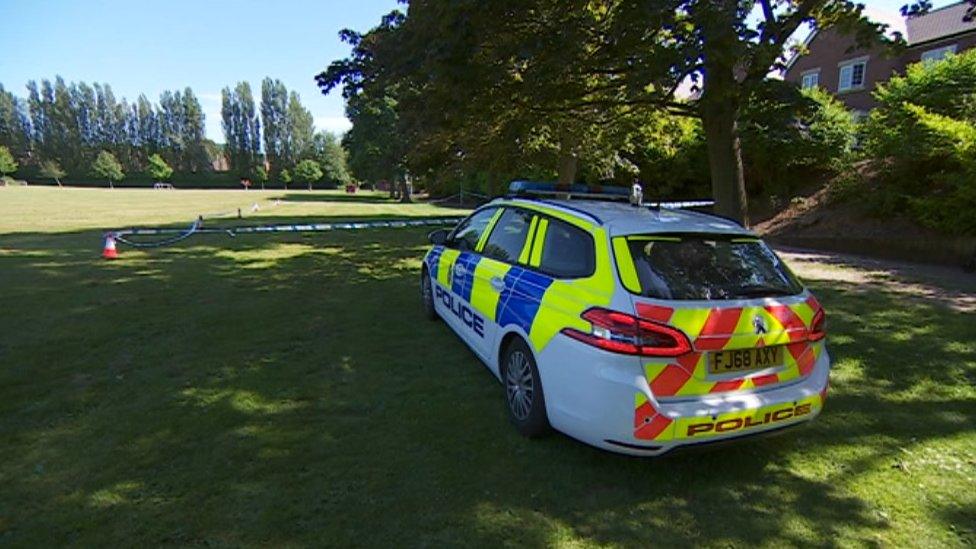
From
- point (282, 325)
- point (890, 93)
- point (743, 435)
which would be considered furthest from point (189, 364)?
point (890, 93)

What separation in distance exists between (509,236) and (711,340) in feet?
6.41

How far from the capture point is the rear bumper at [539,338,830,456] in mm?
2656

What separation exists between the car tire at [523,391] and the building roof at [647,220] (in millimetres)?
991

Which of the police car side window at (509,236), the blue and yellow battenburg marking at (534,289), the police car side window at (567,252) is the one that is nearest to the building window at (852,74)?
the police car side window at (509,236)

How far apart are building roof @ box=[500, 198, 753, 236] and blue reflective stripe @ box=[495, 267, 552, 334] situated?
0.54 metres

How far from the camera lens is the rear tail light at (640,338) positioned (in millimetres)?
2686

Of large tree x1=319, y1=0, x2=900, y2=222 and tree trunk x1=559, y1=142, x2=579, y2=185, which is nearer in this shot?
large tree x1=319, y1=0, x2=900, y2=222

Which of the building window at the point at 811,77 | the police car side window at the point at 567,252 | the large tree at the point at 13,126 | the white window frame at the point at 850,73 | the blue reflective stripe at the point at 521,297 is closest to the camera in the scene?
the police car side window at the point at 567,252

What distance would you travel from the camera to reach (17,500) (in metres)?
2.72

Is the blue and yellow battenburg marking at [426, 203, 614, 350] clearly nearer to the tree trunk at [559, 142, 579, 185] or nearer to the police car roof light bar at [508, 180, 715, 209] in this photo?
the police car roof light bar at [508, 180, 715, 209]

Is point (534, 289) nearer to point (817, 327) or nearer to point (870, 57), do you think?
point (817, 327)

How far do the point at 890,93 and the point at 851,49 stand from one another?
21.3 ft

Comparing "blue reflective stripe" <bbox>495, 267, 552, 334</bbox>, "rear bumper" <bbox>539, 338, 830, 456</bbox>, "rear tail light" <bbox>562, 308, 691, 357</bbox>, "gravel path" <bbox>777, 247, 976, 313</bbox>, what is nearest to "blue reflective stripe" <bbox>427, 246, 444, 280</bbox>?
"blue reflective stripe" <bbox>495, 267, 552, 334</bbox>

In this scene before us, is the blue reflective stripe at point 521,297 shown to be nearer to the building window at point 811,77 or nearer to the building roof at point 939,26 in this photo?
the building roof at point 939,26
